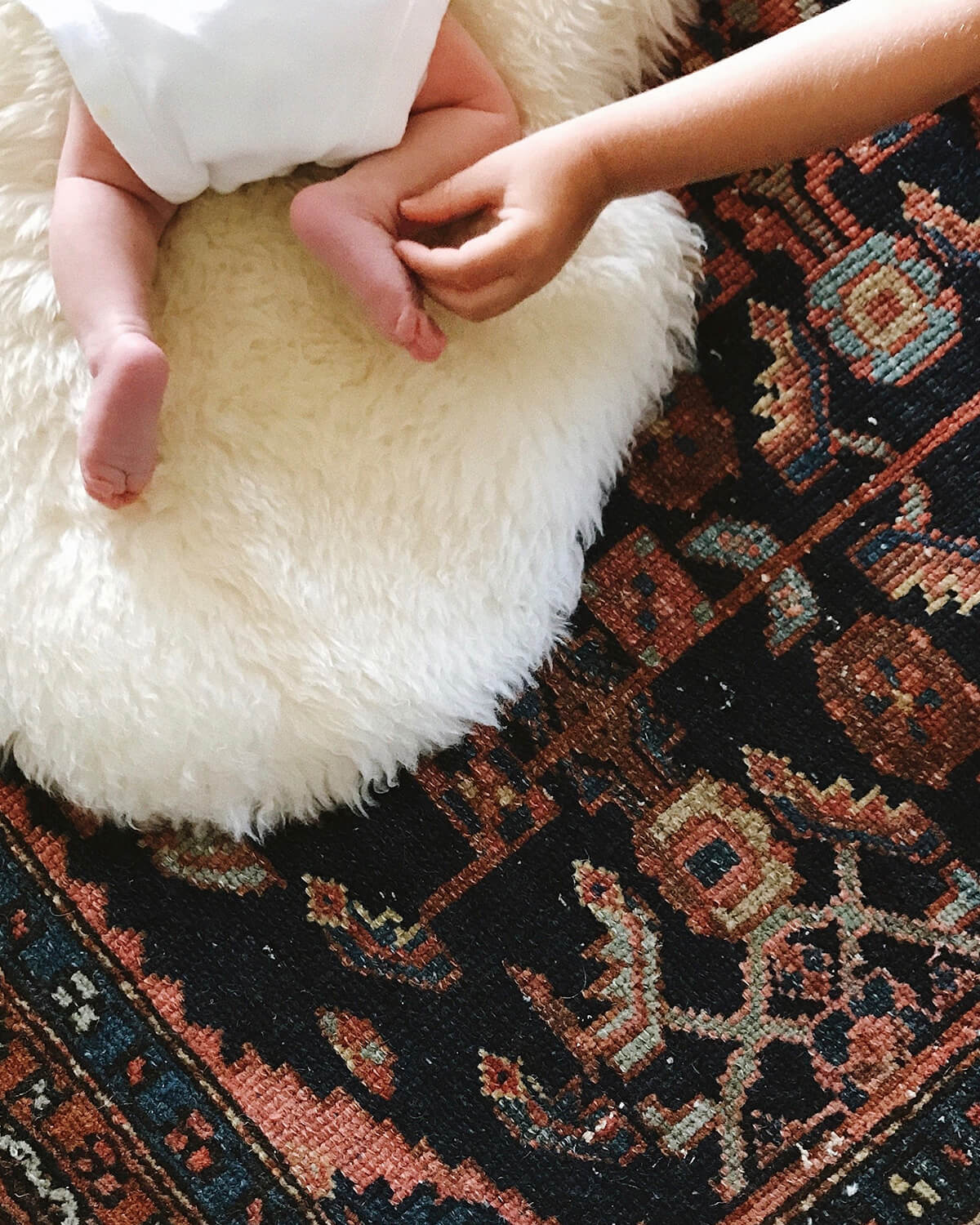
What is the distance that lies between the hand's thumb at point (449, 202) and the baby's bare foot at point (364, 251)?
19mm

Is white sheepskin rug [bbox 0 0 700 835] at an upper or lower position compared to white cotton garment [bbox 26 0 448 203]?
lower

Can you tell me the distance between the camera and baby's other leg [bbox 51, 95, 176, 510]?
0.54m

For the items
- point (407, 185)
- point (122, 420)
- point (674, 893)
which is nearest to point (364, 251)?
point (407, 185)

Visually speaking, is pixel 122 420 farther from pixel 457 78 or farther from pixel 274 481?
pixel 457 78

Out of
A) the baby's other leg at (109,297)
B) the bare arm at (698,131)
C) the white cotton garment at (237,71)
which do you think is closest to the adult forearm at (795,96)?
the bare arm at (698,131)

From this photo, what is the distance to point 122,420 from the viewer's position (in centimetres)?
55

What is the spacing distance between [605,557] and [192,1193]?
1.75 ft

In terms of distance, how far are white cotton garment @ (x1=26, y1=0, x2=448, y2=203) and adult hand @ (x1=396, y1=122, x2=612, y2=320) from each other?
6 centimetres

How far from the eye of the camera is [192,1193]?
690 mm

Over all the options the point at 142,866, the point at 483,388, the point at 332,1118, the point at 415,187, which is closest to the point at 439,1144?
the point at 332,1118

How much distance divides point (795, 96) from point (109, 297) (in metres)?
0.39

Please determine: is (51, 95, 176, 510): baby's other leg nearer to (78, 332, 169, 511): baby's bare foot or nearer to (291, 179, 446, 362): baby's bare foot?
(78, 332, 169, 511): baby's bare foot

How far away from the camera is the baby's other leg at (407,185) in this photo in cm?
56

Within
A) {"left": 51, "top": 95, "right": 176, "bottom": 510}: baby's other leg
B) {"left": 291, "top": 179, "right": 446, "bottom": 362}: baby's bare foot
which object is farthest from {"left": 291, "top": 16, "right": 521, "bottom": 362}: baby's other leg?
{"left": 51, "top": 95, "right": 176, "bottom": 510}: baby's other leg
